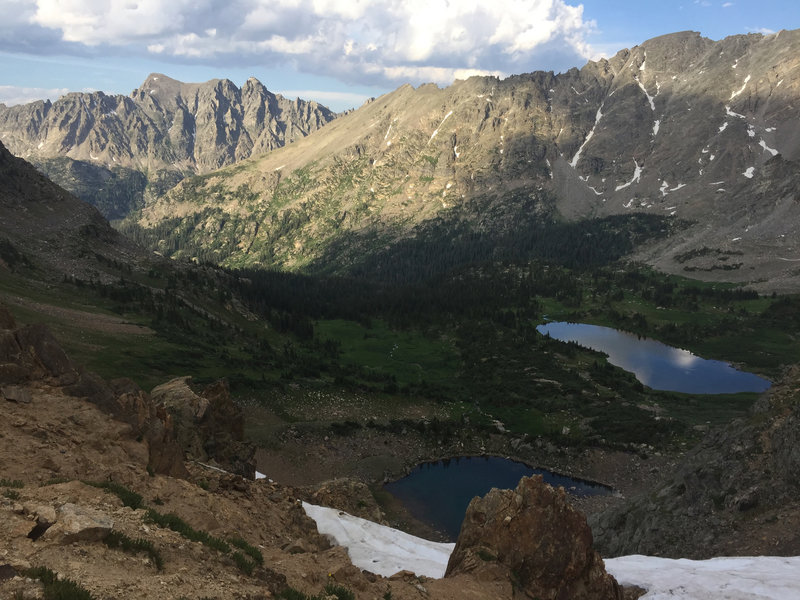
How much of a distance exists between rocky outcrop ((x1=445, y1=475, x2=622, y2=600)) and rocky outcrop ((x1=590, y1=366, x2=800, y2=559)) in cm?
1219

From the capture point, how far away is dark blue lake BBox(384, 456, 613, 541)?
55656 millimetres

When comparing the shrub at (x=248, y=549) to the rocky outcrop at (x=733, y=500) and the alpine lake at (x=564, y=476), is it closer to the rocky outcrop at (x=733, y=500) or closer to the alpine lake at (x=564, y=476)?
the rocky outcrop at (x=733, y=500)

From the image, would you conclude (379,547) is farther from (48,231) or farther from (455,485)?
(48,231)

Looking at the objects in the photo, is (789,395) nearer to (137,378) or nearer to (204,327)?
(137,378)

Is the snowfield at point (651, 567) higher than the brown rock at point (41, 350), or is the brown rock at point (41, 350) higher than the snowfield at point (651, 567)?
the brown rock at point (41, 350)

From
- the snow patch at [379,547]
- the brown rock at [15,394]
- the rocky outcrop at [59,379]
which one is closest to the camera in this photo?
the brown rock at [15,394]

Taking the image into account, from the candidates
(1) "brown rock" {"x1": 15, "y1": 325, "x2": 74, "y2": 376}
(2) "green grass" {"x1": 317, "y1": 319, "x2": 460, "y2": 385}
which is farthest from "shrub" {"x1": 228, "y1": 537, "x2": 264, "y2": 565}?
(2) "green grass" {"x1": 317, "y1": 319, "x2": 460, "y2": 385}

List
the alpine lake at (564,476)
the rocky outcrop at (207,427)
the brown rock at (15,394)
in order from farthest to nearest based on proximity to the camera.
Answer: the alpine lake at (564,476) → the rocky outcrop at (207,427) → the brown rock at (15,394)

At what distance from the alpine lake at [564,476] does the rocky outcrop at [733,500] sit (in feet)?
68.3

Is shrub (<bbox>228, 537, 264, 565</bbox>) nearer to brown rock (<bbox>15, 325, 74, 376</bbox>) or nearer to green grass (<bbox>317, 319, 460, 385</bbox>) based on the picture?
brown rock (<bbox>15, 325, 74, 376</bbox>)

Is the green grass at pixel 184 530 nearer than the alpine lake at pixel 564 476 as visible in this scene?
Yes

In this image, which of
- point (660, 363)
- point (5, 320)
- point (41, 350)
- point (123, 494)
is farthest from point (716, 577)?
point (660, 363)

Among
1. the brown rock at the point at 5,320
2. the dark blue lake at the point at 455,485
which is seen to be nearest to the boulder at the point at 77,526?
the brown rock at the point at 5,320

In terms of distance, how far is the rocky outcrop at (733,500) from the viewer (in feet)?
92.3
